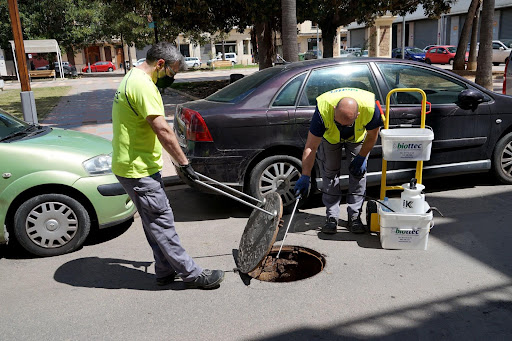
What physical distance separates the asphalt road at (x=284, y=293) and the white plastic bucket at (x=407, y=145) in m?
0.86

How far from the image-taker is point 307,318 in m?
3.24

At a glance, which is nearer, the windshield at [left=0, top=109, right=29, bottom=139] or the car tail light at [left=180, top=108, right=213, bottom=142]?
the windshield at [left=0, top=109, right=29, bottom=139]

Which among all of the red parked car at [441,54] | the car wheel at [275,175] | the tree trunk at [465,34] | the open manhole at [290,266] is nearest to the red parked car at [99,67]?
the red parked car at [441,54]

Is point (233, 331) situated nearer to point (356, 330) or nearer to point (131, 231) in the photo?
point (356, 330)

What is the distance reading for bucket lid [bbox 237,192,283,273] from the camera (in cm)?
356

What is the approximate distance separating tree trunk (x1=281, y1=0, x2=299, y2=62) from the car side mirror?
4683mm

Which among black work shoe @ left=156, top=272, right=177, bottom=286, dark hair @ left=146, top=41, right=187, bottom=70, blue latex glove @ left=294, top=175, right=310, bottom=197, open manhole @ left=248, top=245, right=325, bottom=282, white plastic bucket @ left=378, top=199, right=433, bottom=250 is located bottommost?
open manhole @ left=248, top=245, right=325, bottom=282

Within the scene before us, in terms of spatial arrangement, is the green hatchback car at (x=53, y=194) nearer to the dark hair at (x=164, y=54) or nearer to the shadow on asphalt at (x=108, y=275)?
the shadow on asphalt at (x=108, y=275)

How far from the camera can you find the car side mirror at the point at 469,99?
17.7ft

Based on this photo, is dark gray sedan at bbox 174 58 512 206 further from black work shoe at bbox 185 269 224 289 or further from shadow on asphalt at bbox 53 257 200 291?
black work shoe at bbox 185 269 224 289

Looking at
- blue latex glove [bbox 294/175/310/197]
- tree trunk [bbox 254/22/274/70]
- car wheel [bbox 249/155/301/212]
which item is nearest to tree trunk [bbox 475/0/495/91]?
tree trunk [bbox 254/22/274/70]

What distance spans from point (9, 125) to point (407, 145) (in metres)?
4.10

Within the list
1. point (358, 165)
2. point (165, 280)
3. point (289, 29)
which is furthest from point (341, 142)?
point (289, 29)

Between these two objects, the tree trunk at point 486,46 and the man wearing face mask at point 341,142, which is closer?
the man wearing face mask at point 341,142
